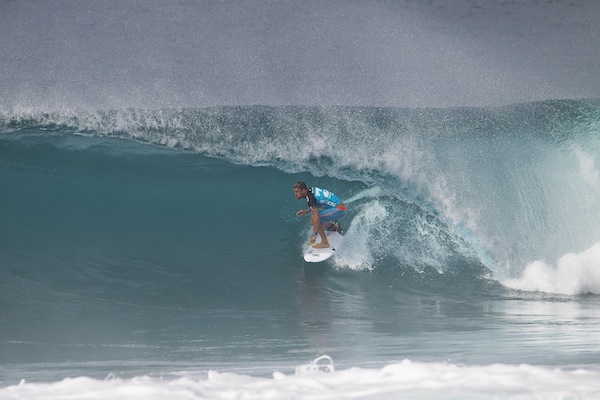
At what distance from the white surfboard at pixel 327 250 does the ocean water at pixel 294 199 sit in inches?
4.8

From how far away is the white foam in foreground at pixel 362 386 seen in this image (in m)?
3.08

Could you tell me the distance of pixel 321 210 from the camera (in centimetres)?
781

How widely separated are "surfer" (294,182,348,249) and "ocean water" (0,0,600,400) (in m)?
0.29

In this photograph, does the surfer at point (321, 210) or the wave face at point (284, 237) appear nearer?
the wave face at point (284, 237)

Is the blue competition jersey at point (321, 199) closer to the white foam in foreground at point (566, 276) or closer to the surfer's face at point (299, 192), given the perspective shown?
the surfer's face at point (299, 192)

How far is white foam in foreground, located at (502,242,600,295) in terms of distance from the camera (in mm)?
7957

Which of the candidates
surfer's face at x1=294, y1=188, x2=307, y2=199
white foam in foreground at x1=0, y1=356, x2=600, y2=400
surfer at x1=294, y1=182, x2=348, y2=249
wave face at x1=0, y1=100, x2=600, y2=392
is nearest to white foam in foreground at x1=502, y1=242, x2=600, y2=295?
wave face at x1=0, y1=100, x2=600, y2=392

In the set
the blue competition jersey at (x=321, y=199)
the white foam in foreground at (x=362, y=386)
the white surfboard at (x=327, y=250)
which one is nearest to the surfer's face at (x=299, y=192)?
the blue competition jersey at (x=321, y=199)

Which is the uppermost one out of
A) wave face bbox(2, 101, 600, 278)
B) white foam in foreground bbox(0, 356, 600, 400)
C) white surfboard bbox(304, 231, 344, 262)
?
wave face bbox(2, 101, 600, 278)

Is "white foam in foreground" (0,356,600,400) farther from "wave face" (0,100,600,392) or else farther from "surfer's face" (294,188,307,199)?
"surfer's face" (294,188,307,199)

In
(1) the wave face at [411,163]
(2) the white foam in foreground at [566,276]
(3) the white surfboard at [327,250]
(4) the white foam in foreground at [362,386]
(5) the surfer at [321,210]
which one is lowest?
(4) the white foam in foreground at [362,386]

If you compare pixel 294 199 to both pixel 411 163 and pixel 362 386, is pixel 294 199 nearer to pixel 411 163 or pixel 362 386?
pixel 411 163

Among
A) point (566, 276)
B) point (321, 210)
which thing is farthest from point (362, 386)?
point (566, 276)

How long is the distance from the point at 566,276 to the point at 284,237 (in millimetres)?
2882
